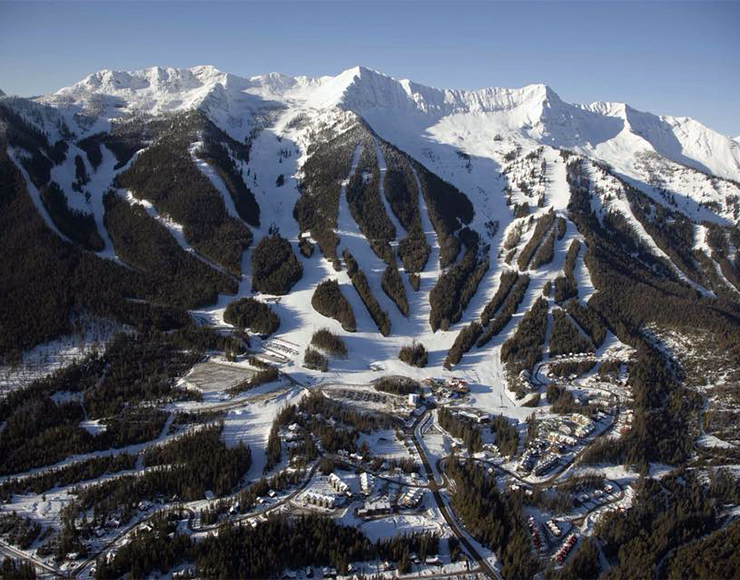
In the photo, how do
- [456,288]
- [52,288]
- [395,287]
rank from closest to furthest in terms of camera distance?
[52,288], [395,287], [456,288]

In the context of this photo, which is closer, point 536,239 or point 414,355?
point 414,355

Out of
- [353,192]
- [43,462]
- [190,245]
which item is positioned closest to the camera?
[43,462]

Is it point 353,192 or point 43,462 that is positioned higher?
point 353,192

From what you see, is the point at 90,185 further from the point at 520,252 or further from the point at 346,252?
the point at 520,252

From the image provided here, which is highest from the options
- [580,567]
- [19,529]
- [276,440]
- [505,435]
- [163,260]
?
[163,260]

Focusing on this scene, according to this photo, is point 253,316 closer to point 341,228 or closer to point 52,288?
point 52,288

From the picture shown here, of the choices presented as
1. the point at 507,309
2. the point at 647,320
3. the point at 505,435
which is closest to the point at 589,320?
the point at 647,320

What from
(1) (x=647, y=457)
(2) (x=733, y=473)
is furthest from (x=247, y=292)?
(2) (x=733, y=473)

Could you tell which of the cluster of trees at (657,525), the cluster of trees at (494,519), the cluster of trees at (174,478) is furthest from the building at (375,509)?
the cluster of trees at (657,525)
